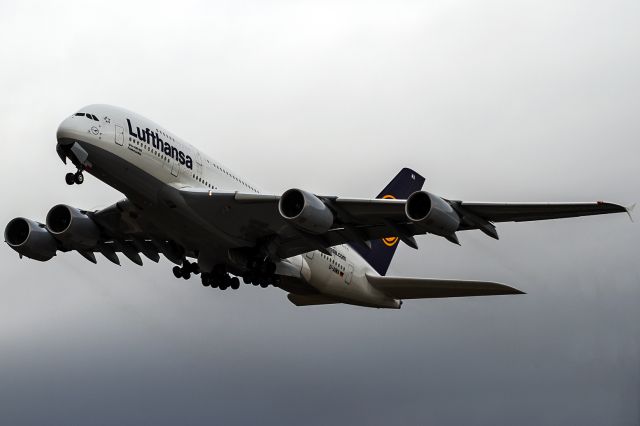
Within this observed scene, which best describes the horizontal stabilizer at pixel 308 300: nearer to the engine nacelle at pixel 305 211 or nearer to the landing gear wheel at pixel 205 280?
the landing gear wheel at pixel 205 280

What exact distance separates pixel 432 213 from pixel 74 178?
1162cm

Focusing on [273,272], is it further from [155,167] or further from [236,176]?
[155,167]

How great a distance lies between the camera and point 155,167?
37156 mm

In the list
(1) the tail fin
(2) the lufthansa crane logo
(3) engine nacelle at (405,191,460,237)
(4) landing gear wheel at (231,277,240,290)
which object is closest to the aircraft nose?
(4) landing gear wheel at (231,277,240,290)

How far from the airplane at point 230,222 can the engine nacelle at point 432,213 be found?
4cm

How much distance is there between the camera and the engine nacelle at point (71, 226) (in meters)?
41.4

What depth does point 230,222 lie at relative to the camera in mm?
38844

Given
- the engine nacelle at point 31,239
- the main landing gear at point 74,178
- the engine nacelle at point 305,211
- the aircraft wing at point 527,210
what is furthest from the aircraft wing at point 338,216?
the engine nacelle at point 31,239

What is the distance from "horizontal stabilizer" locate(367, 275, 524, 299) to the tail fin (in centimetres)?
242

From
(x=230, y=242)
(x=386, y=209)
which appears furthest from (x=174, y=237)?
(x=386, y=209)

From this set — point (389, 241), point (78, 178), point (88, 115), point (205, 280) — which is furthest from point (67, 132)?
point (389, 241)

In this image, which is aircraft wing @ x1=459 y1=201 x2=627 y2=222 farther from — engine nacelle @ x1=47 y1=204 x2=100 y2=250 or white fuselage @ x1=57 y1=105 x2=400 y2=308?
engine nacelle @ x1=47 y1=204 x2=100 y2=250

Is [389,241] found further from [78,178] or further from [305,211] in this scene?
[78,178]

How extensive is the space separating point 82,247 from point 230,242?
250 inches
